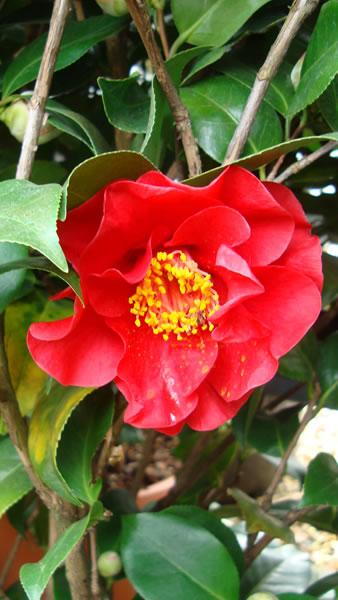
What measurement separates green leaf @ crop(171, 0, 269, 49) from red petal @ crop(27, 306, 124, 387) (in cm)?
23

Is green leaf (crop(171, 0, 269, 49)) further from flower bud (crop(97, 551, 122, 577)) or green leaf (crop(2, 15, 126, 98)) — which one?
flower bud (crop(97, 551, 122, 577))

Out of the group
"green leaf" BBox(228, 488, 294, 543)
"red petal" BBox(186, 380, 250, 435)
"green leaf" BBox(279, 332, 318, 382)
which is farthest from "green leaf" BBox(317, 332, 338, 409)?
"red petal" BBox(186, 380, 250, 435)

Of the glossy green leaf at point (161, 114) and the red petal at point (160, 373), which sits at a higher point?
the glossy green leaf at point (161, 114)

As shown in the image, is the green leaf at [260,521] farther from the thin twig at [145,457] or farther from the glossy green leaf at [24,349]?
the thin twig at [145,457]

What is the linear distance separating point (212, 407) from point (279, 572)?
18.5 inches

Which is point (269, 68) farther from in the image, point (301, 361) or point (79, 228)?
point (301, 361)

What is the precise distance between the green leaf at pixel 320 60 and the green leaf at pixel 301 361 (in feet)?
0.91

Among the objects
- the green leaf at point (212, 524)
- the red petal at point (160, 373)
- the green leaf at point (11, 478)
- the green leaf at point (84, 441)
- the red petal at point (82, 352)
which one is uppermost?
the red petal at point (82, 352)

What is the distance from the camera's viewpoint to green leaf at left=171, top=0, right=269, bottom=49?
548mm

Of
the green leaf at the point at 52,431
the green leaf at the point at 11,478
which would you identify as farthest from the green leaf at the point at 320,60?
the green leaf at the point at 11,478

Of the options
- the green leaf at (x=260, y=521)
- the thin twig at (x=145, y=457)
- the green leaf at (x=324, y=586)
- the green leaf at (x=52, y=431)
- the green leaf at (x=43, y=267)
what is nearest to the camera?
the green leaf at (x=43, y=267)

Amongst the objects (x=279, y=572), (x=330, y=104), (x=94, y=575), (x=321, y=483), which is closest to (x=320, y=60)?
(x=330, y=104)

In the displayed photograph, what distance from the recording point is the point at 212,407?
0.53m

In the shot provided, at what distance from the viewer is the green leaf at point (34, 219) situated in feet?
1.12
